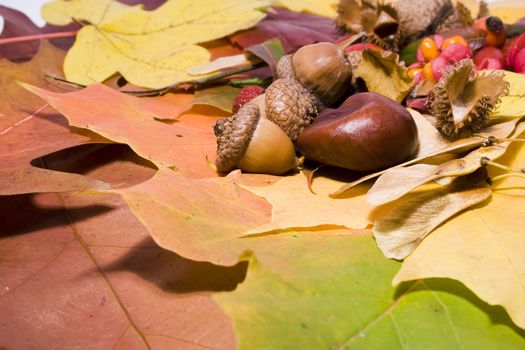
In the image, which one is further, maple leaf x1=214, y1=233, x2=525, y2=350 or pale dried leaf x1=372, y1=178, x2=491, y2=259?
pale dried leaf x1=372, y1=178, x2=491, y2=259

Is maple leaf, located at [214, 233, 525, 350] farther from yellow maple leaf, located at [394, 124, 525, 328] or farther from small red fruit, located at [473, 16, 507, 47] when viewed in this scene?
small red fruit, located at [473, 16, 507, 47]

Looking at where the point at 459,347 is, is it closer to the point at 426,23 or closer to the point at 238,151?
the point at 238,151

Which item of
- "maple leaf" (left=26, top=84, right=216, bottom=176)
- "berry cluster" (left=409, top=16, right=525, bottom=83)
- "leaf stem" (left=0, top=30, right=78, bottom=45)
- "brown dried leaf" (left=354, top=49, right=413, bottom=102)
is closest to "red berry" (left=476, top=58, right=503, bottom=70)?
"berry cluster" (left=409, top=16, right=525, bottom=83)

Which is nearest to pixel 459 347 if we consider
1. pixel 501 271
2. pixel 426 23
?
pixel 501 271

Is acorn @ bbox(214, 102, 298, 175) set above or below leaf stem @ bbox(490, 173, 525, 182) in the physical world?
below

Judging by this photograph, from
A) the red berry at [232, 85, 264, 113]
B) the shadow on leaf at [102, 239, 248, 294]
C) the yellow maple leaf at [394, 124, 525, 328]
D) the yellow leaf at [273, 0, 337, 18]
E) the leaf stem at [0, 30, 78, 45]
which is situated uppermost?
the yellow maple leaf at [394, 124, 525, 328]

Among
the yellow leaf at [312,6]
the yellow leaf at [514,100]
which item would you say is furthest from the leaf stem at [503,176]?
the yellow leaf at [312,6]

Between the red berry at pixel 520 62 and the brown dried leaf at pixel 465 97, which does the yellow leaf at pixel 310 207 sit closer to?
the brown dried leaf at pixel 465 97
